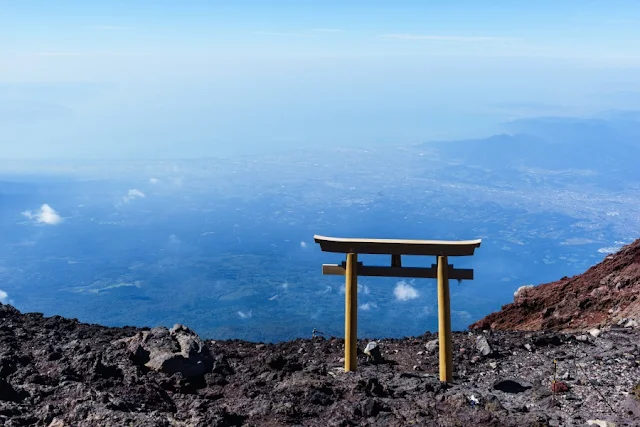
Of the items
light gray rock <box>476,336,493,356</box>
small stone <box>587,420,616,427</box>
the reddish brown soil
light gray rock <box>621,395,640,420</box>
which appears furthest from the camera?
the reddish brown soil

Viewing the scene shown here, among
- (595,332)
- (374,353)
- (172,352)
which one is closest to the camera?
(172,352)

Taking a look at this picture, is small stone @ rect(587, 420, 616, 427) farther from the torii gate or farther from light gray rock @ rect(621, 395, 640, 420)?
the torii gate

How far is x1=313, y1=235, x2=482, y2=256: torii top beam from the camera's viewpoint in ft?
31.4

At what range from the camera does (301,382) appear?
8.88m

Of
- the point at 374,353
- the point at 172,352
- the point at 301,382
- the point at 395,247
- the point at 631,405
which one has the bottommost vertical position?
the point at 374,353

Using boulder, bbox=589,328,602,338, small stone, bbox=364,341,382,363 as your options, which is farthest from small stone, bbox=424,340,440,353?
boulder, bbox=589,328,602,338

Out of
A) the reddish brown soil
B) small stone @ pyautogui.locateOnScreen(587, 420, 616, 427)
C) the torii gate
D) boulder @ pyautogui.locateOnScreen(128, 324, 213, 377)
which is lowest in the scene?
the reddish brown soil

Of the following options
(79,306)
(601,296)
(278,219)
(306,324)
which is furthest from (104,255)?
(601,296)

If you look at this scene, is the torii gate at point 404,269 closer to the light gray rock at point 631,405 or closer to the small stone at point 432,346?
the small stone at point 432,346

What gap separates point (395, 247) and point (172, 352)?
3969 mm

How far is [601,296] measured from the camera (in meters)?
15.3

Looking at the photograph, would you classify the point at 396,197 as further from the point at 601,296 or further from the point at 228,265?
the point at 601,296

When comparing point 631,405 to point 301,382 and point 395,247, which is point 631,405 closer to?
point 395,247

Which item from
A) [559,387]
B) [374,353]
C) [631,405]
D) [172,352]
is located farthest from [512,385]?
[172,352]
